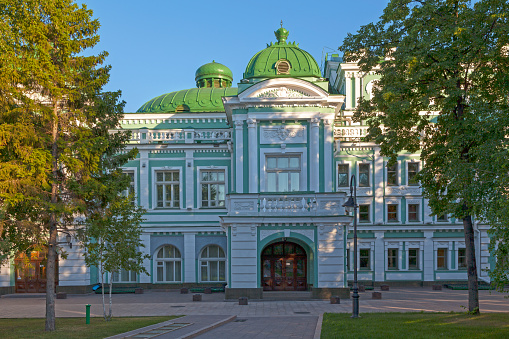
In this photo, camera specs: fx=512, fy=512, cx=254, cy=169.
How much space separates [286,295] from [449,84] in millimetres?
15282

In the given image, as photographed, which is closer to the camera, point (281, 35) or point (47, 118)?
point (47, 118)

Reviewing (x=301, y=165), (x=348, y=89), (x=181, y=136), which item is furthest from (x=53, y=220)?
(x=348, y=89)

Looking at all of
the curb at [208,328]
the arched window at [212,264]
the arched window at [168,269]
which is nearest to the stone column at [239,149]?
the arched window at [212,264]

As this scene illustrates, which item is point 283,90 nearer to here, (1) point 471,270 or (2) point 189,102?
(2) point 189,102

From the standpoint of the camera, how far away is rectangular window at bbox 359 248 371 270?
36.1 metres

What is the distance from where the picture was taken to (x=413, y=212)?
36.3 meters

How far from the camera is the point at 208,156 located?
35125 millimetres


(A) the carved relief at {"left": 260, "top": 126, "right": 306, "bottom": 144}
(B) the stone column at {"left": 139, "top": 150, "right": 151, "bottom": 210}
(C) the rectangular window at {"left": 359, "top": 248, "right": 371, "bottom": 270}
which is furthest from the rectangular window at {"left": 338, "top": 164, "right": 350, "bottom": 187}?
(B) the stone column at {"left": 139, "top": 150, "right": 151, "bottom": 210}

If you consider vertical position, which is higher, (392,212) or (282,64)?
(282,64)

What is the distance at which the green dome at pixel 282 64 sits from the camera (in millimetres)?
31719

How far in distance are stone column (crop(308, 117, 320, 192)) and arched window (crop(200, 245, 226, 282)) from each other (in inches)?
365

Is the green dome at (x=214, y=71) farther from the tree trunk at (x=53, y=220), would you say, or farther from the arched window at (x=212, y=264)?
the tree trunk at (x=53, y=220)

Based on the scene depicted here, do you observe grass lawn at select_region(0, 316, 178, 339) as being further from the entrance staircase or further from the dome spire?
the dome spire

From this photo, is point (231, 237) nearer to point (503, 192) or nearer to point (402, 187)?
point (402, 187)
